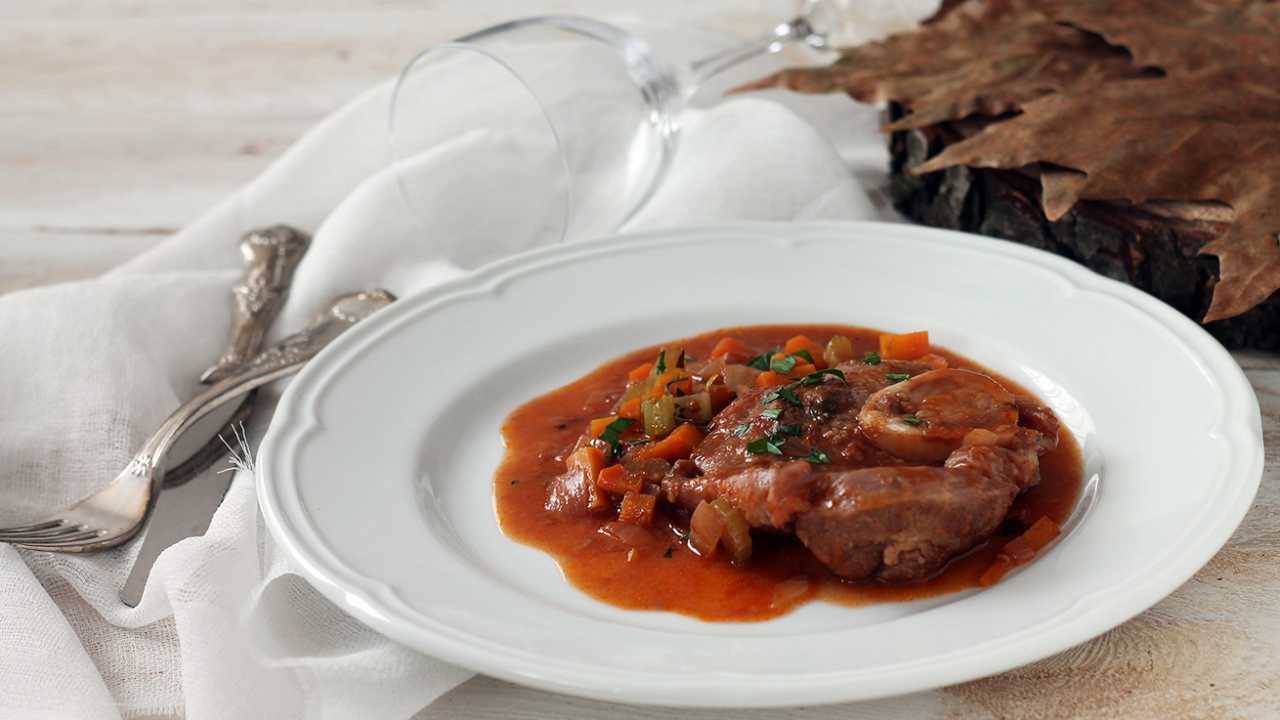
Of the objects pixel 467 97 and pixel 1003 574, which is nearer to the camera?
pixel 1003 574

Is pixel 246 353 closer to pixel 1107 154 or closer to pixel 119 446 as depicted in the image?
pixel 119 446

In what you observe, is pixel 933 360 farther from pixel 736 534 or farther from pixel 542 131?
pixel 542 131

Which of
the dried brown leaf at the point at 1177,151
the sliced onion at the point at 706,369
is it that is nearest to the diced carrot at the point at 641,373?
the sliced onion at the point at 706,369

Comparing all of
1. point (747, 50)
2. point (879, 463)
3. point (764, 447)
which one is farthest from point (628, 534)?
point (747, 50)

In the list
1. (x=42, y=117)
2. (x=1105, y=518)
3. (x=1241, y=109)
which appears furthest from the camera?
(x=42, y=117)

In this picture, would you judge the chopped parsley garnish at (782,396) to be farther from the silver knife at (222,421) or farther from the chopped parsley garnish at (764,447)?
the silver knife at (222,421)

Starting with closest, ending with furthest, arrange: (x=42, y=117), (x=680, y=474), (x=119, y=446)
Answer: (x=680, y=474) < (x=119, y=446) < (x=42, y=117)

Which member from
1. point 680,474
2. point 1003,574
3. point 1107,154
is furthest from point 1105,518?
point 1107,154
